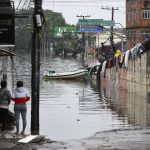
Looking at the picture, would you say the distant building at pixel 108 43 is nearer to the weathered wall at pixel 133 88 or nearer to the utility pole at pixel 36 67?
the weathered wall at pixel 133 88

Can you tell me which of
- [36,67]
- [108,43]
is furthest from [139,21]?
[36,67]

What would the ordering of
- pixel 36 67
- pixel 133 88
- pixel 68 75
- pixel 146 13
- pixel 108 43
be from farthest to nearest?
pixel 108 43 → pixel 146 13 → pixel 68 75 → pixel 133 88 → pixel 36 67

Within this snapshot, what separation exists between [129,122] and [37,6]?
6998mm

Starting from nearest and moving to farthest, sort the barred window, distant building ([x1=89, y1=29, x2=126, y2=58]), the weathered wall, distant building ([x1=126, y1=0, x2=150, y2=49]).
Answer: the weathered wall, distant building ([x1=89, y1=29, x2=126, y2=58]), distant building ([x1=126, y1=0, x2=150, y2=49]), the barred window

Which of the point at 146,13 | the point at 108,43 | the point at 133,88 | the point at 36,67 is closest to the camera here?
the point at 36,67

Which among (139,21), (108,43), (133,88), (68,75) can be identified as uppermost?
(139,21)

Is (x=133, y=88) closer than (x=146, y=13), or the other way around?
(x=133, y=88)

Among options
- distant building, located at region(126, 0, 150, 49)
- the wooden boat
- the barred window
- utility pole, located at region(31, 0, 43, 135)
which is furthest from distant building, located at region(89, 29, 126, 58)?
utility pole, located at region(31, 0, 43, 135)

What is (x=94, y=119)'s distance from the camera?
881 inches

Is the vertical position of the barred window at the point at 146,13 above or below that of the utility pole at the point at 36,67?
above

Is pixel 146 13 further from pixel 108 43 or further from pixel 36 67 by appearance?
pixel 36 67

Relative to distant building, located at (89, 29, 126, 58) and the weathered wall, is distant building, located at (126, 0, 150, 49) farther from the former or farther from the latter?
the weathered wall

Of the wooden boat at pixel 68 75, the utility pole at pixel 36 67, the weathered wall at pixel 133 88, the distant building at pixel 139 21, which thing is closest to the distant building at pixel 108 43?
the distant building at pixel 139 21

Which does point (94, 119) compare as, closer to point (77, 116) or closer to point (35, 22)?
point (77, 116)
